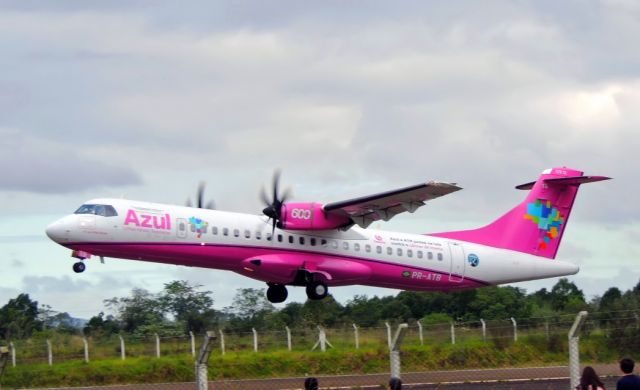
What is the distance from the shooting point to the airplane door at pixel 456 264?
33031 mm

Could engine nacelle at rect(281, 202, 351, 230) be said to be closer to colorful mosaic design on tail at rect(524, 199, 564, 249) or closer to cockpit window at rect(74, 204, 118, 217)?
cockpit window at rect(74, 204, 118, 217)

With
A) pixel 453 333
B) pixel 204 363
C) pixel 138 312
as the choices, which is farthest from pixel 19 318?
pixel 204 363

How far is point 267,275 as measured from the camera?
3092 cm

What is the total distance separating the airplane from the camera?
28781mm

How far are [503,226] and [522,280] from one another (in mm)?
1875

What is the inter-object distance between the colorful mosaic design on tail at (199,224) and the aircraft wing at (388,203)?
374cm

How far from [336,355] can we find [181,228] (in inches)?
217

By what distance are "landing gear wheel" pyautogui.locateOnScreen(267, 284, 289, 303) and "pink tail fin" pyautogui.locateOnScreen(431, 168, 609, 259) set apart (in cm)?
575

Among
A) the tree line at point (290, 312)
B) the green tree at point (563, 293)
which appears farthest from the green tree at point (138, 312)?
the green tree at point (563, 293)

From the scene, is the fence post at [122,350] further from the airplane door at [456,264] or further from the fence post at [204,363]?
the fence post at [204,363]

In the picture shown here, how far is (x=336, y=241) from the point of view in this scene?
1249 inches

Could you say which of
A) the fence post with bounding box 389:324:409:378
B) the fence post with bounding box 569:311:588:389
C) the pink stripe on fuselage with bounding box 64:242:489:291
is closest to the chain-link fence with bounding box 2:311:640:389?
the pink stripe on fuselage with bounding box 64:242:489:291

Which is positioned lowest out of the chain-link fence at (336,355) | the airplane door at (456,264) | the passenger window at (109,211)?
the chain-link fence at (336,355)

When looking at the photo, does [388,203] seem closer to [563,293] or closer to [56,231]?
[56,231]
